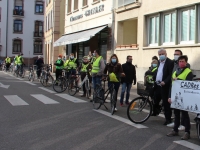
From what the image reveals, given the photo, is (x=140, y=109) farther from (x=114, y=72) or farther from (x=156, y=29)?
(x=156, y=29)

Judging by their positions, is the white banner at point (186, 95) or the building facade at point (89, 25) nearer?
the white banner at point (186, 95)

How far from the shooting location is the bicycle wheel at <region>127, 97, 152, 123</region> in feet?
27.3

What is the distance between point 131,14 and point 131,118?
477 inches

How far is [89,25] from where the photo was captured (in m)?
25.5

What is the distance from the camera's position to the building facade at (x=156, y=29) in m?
14.9

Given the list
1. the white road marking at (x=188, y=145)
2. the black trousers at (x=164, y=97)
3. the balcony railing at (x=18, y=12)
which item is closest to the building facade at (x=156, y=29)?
the black trousers at (x=164, y=97)

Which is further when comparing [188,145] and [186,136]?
[186,136]

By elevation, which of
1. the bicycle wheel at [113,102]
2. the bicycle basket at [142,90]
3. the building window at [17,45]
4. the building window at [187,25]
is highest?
the building window at [17,45]

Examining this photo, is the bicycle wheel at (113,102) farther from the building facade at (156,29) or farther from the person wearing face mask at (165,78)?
the building facade at (156,29)

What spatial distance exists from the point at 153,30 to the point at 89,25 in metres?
8.52

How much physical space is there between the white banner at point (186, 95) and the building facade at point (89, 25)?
13.6 meters

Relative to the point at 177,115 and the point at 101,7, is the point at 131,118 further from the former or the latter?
the point at 101,7

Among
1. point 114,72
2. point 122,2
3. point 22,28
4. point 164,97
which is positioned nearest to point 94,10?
point 122,2

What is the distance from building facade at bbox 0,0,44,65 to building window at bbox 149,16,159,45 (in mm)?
40292
